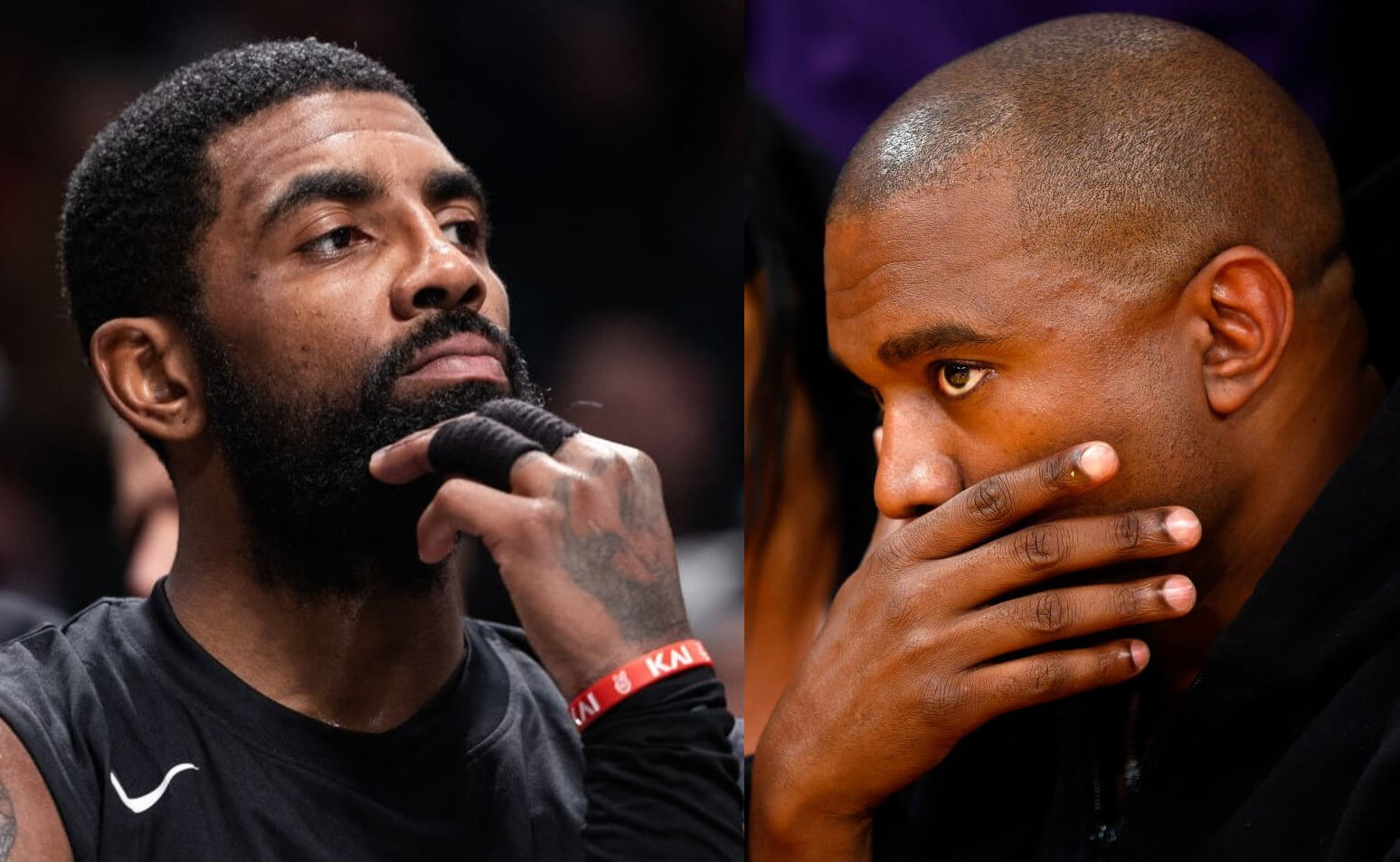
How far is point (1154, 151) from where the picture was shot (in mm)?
1630

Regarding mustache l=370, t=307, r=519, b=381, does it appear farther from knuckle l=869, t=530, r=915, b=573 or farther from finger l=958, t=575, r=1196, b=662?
finger l=958, t=575, r=1196, b=662

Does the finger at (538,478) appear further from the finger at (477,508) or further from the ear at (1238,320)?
the ear at (1238,320)

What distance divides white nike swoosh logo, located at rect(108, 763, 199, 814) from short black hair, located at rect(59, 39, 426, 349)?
0.42 metres

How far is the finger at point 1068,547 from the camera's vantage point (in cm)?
155

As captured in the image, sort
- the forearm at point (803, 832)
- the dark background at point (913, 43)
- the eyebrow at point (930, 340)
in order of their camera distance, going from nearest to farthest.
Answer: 1. the eyebrow at point (930, 340)
2. the forearm at point (803, 832)
3. the dark background at point (913, 43)

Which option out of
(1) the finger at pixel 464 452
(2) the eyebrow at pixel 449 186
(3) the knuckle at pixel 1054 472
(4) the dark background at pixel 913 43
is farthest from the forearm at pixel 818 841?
(4) the dark background at pixel 913 43

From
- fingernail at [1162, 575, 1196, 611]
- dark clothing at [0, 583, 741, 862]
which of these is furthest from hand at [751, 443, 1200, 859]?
dark clothing at [0, 583, 741, 862]

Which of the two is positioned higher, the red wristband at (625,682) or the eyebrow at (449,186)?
the eyebrow at (449,186)

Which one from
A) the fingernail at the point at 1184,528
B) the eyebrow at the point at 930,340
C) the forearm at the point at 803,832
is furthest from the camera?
the forearm at the point at 803,832

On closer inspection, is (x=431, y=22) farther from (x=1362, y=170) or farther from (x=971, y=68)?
(x=1362, y=170)

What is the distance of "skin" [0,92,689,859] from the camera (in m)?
1.45

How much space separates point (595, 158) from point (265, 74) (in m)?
0.38

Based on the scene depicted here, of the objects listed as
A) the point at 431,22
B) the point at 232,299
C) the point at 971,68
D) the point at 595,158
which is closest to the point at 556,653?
the point at 232,299

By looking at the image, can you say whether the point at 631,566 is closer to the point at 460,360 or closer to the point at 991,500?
the point at 460,360
